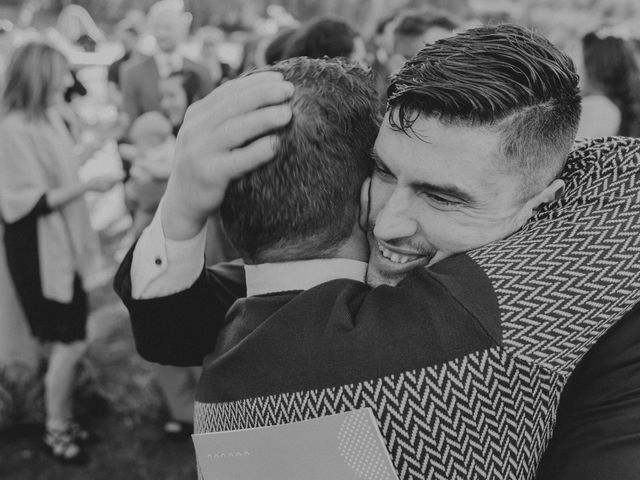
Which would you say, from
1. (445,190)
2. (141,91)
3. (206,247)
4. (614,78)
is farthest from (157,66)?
(445,190)

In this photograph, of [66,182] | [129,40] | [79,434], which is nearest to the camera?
[66,182]

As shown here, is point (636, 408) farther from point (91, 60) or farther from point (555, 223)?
point (91, 60)

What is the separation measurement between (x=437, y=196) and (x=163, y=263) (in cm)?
54

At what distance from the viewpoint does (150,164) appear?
3477 mm

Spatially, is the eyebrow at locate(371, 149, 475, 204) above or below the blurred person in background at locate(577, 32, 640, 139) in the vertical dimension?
above

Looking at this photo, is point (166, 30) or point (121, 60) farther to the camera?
point (121, 60)

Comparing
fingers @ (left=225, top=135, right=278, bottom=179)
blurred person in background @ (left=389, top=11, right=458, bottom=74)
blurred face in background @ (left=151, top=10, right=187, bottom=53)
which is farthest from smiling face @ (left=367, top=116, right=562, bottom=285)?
blurred face in background @ (left=151, top=10, right=187, bottom=53)

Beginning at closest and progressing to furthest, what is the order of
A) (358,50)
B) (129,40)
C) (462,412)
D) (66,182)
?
1. (462,412)
2. (358,50)
3. (66,182)
4. (129,40)

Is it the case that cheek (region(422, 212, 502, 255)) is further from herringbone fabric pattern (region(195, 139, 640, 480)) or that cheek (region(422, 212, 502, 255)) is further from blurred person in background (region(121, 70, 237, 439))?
blurred person in background (region(121, 70, 237, 439))

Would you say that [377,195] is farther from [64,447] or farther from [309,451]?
[64,447]

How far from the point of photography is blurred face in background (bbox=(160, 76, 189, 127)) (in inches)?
172

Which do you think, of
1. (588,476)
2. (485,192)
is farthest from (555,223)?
(588,476)

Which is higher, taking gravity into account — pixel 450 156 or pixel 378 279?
pixel 450 156

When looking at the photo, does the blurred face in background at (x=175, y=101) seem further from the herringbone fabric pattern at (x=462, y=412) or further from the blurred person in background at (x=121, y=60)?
the herringbone fabric pattern at (x=462, y=412)
